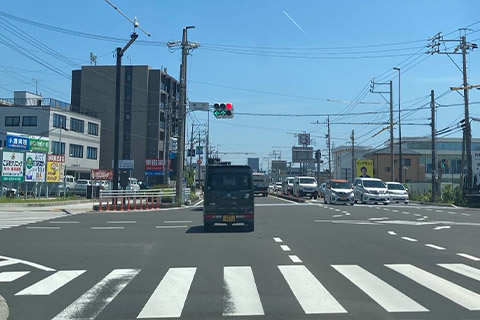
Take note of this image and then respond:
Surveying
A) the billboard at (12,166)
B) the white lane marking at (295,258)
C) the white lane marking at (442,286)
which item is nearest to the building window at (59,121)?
the billboard at (12,166)

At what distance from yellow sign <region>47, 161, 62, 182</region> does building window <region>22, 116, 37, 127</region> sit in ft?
87.1

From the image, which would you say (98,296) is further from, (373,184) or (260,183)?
(260,183)

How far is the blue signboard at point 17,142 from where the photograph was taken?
3635 centimetres

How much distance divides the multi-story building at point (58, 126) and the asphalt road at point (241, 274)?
46.2 meters

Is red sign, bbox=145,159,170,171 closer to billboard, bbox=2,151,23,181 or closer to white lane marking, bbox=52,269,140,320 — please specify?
billboard, bbox=2,151,23,181

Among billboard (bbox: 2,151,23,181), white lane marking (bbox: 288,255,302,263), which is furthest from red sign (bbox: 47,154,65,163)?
white lane marking (bbox: 288,255,302,263)

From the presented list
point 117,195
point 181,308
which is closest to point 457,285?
point 181,308

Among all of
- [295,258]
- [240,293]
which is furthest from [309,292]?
[295,258]

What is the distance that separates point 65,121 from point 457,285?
6121 cm

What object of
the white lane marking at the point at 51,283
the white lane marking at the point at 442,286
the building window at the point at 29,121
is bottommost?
the white lane marking at the point at 51,283

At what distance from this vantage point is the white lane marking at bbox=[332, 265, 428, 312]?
6738 millimetres

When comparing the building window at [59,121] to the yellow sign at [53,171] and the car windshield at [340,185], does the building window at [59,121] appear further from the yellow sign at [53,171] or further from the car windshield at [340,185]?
the car windshield at [340,185]

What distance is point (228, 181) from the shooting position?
1752cm

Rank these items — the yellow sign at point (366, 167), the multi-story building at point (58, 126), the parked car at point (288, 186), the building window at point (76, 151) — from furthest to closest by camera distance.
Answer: the building window at point (76, 151) → the yellow sign at point (366, 167) → the multi-story building at point (58, 126) → the parked car at point (288, 186)
